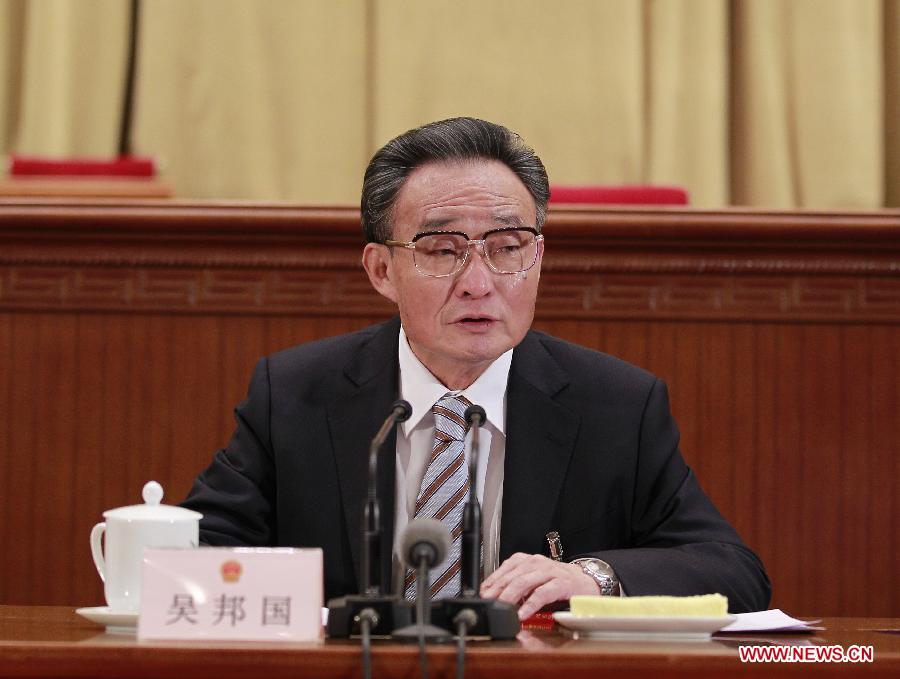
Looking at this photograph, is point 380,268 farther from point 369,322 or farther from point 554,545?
point 554,545

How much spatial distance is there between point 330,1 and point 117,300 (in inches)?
52.6

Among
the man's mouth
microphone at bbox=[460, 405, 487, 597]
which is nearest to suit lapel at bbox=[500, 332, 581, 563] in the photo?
the man's mouth

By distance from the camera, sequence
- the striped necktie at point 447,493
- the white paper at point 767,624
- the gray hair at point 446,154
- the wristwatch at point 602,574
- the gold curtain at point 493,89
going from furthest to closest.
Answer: the gold curtain at point 493,89 → the gray hair at point 446,154 → the striped necktie at point 447,493 → the wristwatch at point 602,574 → the white paper at point 767,624

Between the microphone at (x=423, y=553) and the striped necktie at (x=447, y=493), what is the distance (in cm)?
59

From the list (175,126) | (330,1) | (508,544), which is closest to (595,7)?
(330,1)

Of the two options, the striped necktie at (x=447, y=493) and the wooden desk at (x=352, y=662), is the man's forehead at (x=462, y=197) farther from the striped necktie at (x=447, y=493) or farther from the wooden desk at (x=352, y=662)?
the wooden desk at (x=352, y=662)

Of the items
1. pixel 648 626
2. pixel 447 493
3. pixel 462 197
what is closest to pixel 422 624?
pixel 648 626

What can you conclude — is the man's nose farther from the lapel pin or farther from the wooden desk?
the wooden desk

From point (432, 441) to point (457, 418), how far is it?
0.25ft

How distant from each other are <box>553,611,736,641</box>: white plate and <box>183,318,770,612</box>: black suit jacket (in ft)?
1.90

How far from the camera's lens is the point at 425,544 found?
119cm

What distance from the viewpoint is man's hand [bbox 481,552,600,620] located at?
4.81 feet

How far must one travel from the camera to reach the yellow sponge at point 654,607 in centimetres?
124

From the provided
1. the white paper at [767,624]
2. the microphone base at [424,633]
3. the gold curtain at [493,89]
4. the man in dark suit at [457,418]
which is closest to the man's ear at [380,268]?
the man in dark suit at [457,418]
